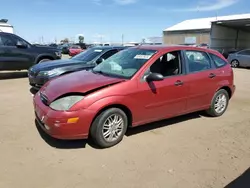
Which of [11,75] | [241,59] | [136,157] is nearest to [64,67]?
[136,157]

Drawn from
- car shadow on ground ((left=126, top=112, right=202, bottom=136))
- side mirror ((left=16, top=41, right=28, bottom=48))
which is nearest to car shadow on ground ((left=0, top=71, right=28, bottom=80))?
side mirror ((left=16, top=41, right=28, bottom=48))

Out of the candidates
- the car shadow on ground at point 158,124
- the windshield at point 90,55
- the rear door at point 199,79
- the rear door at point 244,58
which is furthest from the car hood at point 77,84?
the rear door at point 244,58

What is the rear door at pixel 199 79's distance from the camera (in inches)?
198

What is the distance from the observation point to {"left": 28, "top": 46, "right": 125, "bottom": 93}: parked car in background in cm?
715

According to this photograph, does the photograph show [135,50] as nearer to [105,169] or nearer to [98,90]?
[98,90]

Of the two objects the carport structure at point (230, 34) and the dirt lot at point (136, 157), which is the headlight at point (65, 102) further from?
the carport structure at point (230, 34)

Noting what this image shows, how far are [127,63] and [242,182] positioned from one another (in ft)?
8.76

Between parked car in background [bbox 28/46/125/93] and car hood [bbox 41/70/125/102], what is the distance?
2.61 meters

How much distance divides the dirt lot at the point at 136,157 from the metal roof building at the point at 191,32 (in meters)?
42.2

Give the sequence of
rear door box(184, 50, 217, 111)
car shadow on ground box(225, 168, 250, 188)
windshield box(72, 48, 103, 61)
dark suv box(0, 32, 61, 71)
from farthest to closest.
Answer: dark suv box(0, 32, 61, 71), windshield box(72, 48, 103, 61), rear door box(184, 50, 217, 111), car shadow on ground box(225, 168, 250, 188)

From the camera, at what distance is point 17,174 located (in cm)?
→ 324

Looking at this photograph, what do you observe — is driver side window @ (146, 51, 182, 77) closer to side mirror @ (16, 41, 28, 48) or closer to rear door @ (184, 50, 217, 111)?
rear door @ (184, 50, 217, 111)

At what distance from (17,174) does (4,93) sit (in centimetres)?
505

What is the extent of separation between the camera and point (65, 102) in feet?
12.4
